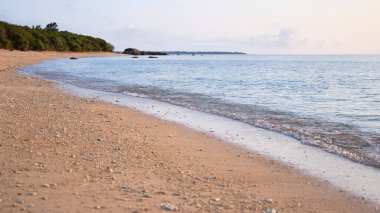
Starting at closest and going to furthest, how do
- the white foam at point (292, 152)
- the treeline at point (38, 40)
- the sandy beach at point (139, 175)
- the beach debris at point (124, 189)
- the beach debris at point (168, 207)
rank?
the beach debris at point (168, 207)
the sandy beach at point (139, 175)
the beach debris at point (124, 189)
the white foam at point (292, 152)
the treeline at point (38, 40)

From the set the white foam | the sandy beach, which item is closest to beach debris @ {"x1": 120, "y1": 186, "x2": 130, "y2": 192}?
the sandy beach

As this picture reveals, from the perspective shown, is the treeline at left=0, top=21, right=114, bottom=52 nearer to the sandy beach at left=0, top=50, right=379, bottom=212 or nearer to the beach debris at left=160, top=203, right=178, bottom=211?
the sandy beach at left=0, top=50, right=379, bottom=212

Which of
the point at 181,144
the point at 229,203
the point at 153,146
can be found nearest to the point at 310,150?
the point at 181,144

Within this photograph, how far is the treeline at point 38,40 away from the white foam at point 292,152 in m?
70.7

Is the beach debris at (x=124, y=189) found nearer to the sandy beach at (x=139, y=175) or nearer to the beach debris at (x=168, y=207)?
the sandy beach at (x=139, y=175)

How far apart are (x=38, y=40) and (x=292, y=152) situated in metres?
92.4

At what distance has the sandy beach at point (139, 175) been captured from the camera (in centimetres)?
532

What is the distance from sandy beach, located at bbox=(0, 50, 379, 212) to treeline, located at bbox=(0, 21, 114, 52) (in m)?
73.0

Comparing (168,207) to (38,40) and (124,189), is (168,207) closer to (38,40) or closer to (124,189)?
(124,189)

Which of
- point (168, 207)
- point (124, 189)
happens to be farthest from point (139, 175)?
point (168, 207)

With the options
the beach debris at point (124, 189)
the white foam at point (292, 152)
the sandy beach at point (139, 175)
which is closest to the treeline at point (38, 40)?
the white foam at point (292, 152)

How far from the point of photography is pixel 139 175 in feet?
21.3

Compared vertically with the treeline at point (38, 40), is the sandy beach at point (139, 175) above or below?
below

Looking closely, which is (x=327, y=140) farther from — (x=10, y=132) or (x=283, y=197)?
(x=10, y=132)
